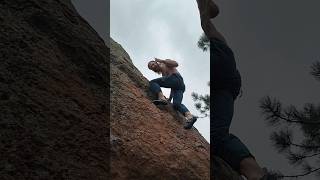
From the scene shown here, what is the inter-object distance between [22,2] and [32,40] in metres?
0.44

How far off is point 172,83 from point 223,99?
0.44 m

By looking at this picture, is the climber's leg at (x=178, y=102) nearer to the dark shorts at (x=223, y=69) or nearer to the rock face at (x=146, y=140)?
the rock face at (x=146, y=140)

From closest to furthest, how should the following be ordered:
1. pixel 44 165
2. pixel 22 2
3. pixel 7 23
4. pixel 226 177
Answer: pixel 44 165, pixel 7 23, pixel 22 2, pixel 226 177

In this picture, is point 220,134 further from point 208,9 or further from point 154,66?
point 208,9

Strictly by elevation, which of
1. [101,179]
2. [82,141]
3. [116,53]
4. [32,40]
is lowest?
[101,179]

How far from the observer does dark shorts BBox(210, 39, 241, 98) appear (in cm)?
454

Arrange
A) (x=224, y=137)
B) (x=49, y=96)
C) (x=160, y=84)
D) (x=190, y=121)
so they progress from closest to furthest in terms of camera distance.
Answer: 1. (x=49, y=96)
2. (x=224, y=137)
3. (x=190, y=121)
4. (x=160, y=84)

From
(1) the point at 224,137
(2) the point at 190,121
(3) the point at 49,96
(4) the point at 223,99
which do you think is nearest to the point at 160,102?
(2) the point at 190,121

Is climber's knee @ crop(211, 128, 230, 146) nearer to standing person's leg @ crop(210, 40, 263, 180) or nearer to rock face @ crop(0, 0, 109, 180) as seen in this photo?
standing person's leg @ crop(210, 40, 263, 180)

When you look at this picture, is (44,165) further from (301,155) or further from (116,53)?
(301,155)

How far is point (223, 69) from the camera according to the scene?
4543 mm

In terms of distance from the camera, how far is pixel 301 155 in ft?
20.0

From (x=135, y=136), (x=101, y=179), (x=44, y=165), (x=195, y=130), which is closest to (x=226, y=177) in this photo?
(x=195, y=130)

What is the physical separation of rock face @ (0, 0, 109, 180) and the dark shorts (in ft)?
3.00
